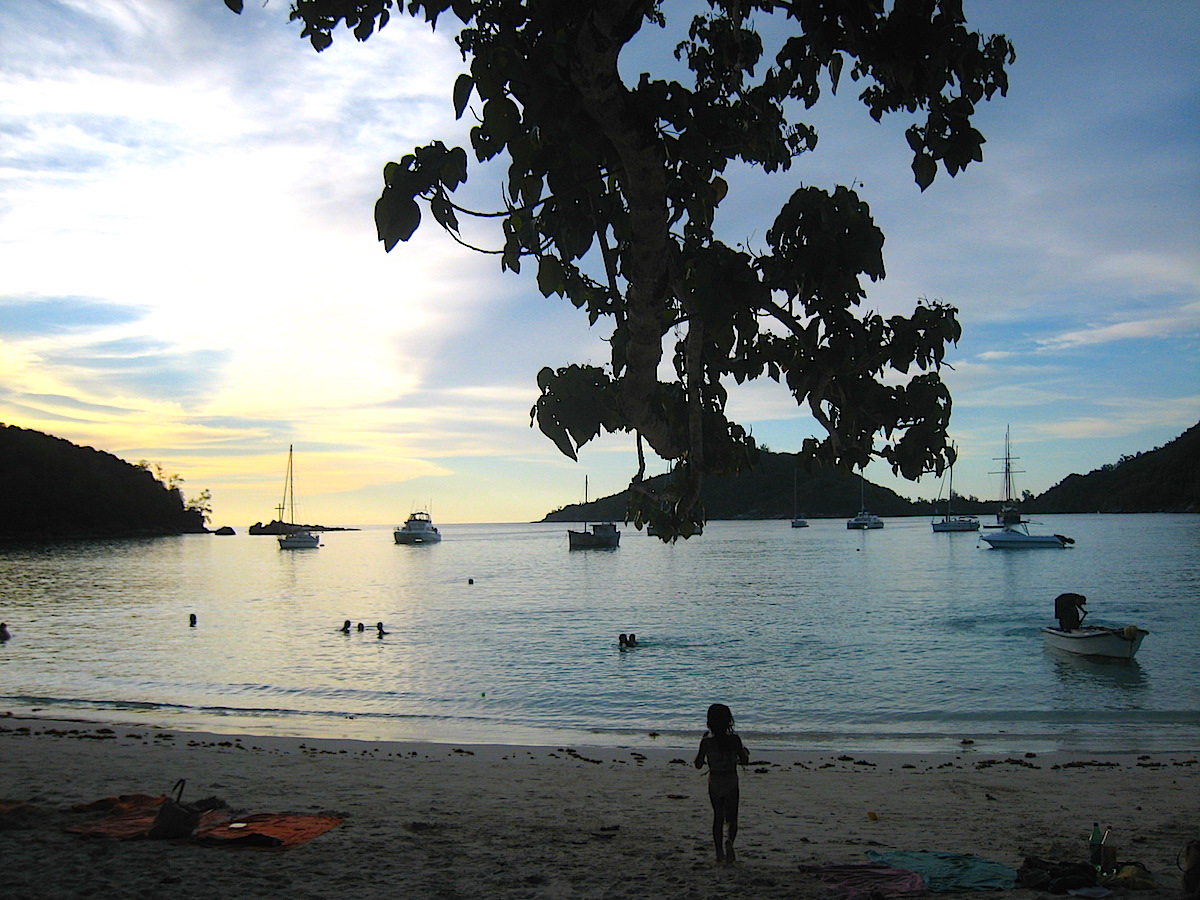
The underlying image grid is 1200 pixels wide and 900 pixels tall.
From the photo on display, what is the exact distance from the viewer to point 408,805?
11578 mm

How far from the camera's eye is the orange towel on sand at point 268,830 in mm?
8766

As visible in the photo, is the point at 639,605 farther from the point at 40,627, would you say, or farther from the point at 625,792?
the point at 625,792

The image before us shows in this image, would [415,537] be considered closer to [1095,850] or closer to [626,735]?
[626,735]

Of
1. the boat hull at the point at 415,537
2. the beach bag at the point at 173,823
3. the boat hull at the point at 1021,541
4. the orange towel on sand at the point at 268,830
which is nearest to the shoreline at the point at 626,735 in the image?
the orange towel on sand at the point at 268,830

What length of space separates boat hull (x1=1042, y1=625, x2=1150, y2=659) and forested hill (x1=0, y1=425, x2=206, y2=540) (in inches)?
6909

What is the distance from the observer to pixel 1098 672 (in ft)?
88.2

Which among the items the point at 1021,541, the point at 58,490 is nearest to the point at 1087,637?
the point at 1021,541

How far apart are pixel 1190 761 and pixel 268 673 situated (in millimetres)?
26802

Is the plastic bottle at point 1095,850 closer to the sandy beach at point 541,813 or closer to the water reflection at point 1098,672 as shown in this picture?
the sandy beach at point 541,813

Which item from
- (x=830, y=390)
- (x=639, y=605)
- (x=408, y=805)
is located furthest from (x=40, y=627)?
(x=830, y=390)

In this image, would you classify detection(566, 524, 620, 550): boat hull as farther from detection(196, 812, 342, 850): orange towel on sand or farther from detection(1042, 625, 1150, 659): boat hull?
detection(196, 812, 342, 850): orange towel on sand

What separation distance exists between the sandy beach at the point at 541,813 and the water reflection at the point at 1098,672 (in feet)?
30.6

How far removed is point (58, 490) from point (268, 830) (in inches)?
7289

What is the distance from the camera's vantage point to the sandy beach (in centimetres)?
794
